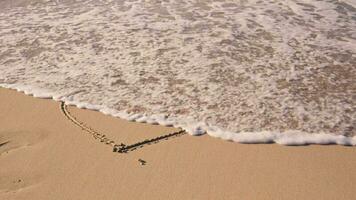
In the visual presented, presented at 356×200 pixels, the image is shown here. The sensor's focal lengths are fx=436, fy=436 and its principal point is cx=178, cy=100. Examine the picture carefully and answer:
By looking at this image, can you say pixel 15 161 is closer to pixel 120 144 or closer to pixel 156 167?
pixel 120 144

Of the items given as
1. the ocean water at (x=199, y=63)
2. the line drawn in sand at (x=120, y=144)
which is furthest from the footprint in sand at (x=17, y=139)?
the ocean water at (x=199, y=63)

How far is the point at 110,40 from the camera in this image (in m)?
6.14

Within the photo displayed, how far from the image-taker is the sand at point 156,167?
3100 millimetres

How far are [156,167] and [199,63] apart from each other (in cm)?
226

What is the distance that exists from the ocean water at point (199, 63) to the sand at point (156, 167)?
249 mm

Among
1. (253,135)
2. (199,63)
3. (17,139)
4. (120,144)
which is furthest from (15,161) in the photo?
A: (199,63)

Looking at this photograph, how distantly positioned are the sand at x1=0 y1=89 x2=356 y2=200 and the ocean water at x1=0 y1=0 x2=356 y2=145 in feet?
0.82

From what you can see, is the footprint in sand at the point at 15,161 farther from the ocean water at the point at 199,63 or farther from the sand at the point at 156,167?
the ocean water at the point at 199,63

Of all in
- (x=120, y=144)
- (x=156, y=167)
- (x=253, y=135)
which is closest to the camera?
(x=156, y=167)

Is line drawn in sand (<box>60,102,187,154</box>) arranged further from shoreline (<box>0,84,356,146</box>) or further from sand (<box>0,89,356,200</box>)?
shoreline (<box>0,84,356,146</box>)

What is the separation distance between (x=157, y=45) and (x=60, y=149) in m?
2.66

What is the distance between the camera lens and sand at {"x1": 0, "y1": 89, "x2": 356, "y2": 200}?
3.10 m

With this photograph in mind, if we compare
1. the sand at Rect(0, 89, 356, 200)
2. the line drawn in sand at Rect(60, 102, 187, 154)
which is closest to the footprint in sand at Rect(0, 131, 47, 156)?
the sand at Rect(0, 89, 356, 200)

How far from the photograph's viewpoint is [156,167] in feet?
11.1
